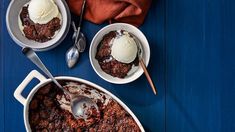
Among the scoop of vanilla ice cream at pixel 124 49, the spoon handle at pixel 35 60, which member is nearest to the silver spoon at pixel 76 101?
the spoon handle at pixel 35 60

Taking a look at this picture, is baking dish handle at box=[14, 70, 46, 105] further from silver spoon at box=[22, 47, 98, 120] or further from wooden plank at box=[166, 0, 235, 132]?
wooden plank at box=[166, 0, 235, 132]

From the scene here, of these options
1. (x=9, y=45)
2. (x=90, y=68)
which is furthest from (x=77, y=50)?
(x=9, y=45)

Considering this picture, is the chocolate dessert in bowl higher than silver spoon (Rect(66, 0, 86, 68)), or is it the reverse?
silver spoon (Rect(66, 0, 86, 68))

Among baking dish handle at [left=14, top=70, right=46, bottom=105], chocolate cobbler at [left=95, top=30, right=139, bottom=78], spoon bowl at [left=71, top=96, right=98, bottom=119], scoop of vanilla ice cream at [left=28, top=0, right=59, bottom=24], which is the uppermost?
scoop of vanilla ice cream at [left=28, top=0, right=59, bottom=24]

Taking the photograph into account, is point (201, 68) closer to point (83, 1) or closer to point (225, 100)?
point (225, 100)

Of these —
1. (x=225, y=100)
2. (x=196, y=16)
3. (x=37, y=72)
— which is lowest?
(x=225, y=100)

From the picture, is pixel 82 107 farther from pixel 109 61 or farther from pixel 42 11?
pixel 42 11

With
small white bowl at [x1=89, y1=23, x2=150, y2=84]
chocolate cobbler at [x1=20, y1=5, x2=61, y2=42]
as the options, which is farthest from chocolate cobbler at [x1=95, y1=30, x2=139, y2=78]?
chocolate cobbler at [x1=20, y1=5, x2=61, y2=42]
